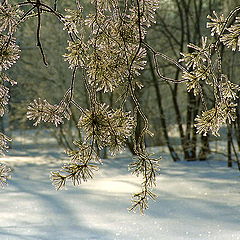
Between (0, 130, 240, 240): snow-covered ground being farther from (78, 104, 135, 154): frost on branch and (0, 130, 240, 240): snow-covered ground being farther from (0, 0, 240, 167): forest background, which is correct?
(78, 104, 135, 154): frost on branch

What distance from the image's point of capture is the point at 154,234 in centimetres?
431

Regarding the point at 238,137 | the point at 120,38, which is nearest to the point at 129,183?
the point at 238,137

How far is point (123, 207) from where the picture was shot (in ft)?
18.1

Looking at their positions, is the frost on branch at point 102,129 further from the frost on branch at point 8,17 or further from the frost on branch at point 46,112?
the frost on branch at point 8,17

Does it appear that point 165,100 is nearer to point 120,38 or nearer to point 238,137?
point 238,137

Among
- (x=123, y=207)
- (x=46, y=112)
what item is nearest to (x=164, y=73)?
(x=123, y=207)

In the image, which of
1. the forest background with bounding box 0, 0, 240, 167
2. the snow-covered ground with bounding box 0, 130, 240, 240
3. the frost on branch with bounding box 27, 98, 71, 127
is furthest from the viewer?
the forest background with bounding box 0, 0, 240, 167

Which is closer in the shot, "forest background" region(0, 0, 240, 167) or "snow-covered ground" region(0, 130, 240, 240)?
"snow-covered ground" region(0, 130, 240, 240)

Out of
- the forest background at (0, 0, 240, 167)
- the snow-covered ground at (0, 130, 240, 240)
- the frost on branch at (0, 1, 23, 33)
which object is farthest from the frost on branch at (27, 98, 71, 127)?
the forest background at (0, 0, 240, 167)

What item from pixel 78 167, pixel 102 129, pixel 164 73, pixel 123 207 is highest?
pixel 164 73

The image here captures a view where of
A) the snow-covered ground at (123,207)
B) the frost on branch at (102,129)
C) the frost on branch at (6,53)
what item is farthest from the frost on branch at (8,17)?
the snow-covered ground at (123,207)

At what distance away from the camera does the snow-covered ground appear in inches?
173

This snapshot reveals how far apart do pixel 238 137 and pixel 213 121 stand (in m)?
5.97

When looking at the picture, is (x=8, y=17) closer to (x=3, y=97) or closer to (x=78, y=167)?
(x=3, y=97)
